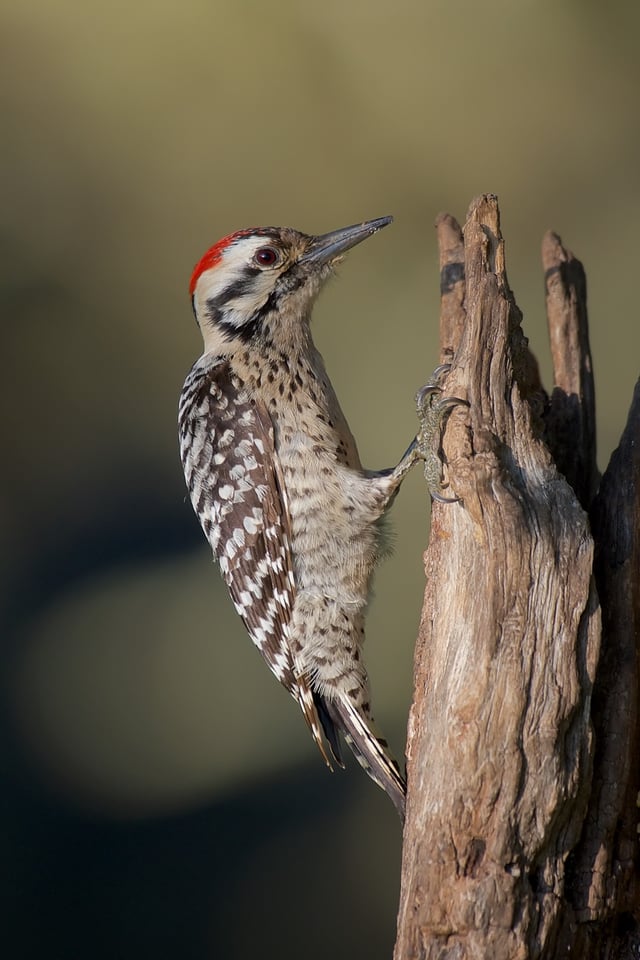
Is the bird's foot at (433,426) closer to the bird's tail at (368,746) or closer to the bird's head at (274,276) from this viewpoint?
the bird's head at (274,276)

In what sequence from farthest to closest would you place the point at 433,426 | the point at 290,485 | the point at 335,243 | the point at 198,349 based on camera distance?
1. the point at 198,349
2. the point at 335,243
3. the point at 290,485
4. the point at 433,426

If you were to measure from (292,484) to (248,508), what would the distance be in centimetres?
15

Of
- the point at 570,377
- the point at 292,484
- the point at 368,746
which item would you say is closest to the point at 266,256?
the point at 292,484

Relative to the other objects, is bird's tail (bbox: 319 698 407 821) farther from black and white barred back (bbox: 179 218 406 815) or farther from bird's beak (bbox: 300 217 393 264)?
bird's beak (bbox: 300 217 393 264)

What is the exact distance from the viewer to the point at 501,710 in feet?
5.69

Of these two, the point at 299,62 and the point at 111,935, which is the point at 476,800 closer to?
the point at 111,935

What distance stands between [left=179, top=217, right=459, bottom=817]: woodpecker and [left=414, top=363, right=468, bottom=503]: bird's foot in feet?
0.06

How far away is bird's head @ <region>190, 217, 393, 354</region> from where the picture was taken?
2561mm

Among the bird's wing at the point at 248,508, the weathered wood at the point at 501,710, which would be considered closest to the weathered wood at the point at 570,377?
the weathered wood at the point at 501,710

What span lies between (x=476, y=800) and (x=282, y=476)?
1026 millimetres

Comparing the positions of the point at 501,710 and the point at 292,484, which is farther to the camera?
the point at 292,484

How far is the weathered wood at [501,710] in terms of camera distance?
170 cm

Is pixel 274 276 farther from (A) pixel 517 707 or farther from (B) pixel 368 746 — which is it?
(A) pixel 517 707

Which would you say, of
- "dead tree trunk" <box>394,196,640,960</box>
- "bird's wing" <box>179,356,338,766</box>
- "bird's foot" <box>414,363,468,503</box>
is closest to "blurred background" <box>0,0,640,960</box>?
"bird's wing" <box>179,356,338,766</box>
